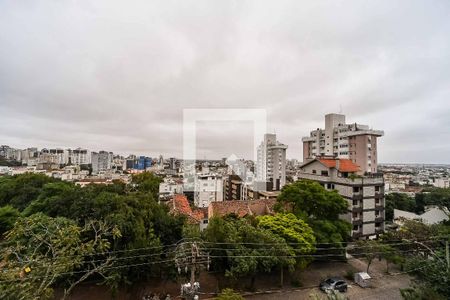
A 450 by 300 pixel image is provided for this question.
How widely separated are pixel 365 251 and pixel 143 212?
413 inches

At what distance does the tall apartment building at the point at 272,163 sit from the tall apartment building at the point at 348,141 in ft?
19.7

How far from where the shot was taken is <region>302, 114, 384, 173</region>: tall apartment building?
84.3 ft

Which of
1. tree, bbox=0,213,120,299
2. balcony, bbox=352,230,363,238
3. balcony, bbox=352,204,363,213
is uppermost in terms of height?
tree, bbox=0,213,120,299

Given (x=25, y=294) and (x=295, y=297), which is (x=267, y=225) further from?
(x=25, y=294)

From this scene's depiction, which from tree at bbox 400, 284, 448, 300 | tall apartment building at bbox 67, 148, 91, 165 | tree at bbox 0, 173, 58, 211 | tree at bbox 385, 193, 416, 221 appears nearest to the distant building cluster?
tree at bbox 385, 193, 416, 221

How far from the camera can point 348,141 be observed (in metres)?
27.2

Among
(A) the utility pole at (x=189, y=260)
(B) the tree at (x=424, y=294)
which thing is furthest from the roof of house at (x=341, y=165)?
(A) the utility pole at (x=189, y=260)

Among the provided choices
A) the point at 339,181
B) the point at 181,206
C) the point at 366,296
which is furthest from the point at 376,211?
the point at 181,206

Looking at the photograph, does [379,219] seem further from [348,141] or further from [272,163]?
[272,163]

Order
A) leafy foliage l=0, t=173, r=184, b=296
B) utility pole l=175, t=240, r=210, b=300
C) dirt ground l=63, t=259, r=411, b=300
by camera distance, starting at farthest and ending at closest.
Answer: dirt ground l=63, t=259, r=411, b=300
leafy foliage l=0, t=173, r=184, b=296
utility pole l=175, t=240, r=210, b=300

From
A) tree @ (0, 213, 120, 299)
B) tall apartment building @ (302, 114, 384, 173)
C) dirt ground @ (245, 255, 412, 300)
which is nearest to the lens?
tree @ (0, 213, 120, 299)

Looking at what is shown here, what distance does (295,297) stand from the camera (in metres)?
8.53

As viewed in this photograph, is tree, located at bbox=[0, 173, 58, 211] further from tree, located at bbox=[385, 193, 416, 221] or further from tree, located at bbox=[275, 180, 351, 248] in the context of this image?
tree, located at bbox=[385, 193, 416, 221]

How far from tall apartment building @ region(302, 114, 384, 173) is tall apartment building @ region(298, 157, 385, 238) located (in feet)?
26.9
